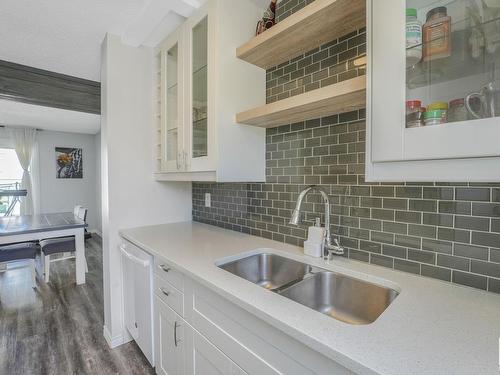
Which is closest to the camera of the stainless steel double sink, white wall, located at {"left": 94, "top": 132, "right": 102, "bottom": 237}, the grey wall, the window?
the grey wall

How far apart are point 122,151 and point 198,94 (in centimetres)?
80

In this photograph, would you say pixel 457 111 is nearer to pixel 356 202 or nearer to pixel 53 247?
pixel 356 202

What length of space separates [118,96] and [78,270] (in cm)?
237

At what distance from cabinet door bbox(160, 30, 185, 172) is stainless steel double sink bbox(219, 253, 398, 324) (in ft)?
2.92

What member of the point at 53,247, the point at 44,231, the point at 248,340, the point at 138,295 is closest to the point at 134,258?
the point at 138,295

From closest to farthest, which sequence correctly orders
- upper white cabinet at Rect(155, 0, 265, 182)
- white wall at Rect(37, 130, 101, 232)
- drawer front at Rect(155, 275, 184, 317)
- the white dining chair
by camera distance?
drawer front at Rect(155, 275, 184, 317)
upper white cabinet at Rect(155, 0, 265, 182)
the white dining chair
white wall at Rect(37, 130, 101, 232)

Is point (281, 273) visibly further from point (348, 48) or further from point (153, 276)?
point (348, 48)

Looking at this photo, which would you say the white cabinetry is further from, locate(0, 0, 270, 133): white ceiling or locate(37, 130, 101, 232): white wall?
locate(37, 130, 101, 232): white wall

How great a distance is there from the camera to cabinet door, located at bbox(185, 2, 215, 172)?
4.58ft

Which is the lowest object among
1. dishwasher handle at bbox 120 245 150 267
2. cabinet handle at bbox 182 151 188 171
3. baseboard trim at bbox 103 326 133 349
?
baseboard trim at bbox 103 326 133 349

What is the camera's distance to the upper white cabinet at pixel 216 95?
1.37m

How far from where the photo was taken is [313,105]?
1105mm

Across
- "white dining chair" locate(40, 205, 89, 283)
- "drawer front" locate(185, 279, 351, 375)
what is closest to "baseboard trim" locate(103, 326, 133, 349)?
"drawer front" locate(185, 279, 351, 375)

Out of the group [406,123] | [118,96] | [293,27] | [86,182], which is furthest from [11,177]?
[406,123]
